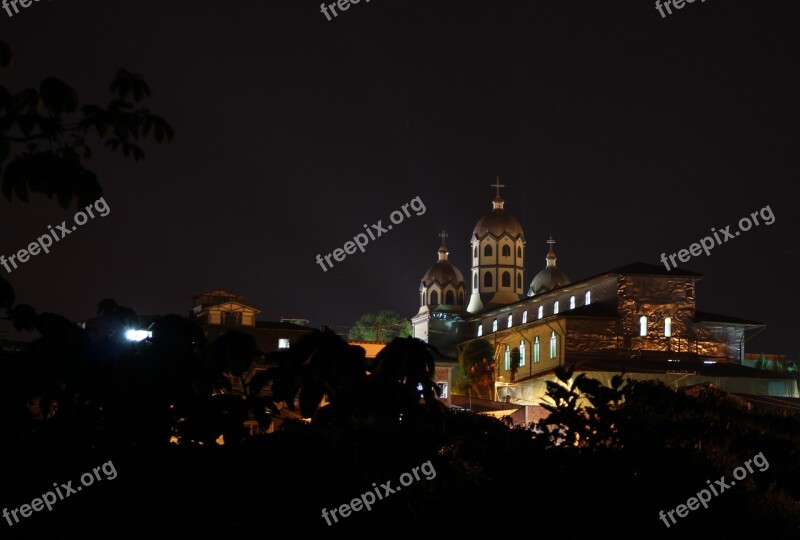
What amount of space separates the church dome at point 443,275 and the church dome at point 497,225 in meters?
4.08

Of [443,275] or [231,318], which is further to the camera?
[443,275]

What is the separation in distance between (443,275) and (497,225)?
6430mm

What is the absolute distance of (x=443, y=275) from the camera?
10531 centimetres

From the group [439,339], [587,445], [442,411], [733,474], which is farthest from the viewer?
[439,339]

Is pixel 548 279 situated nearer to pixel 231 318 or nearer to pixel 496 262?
pixel 496 262

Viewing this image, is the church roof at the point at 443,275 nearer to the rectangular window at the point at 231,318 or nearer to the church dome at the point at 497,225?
the church dome at the point at 497,225

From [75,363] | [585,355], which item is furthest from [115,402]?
[585,355]

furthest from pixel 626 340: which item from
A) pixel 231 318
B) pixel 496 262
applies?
pixel 496 262

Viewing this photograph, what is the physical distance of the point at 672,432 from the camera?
1348 centimetres

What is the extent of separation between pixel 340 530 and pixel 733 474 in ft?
18.8

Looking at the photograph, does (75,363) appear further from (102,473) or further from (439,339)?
(439,339)

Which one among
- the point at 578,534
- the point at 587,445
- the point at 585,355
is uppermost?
the point at 585,355

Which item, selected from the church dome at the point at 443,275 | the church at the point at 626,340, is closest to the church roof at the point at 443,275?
the church dome at the point at 443,275

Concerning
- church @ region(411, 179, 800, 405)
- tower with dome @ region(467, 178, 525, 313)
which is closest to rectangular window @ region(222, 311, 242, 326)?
church @ region(411, 179, 800, 405)
